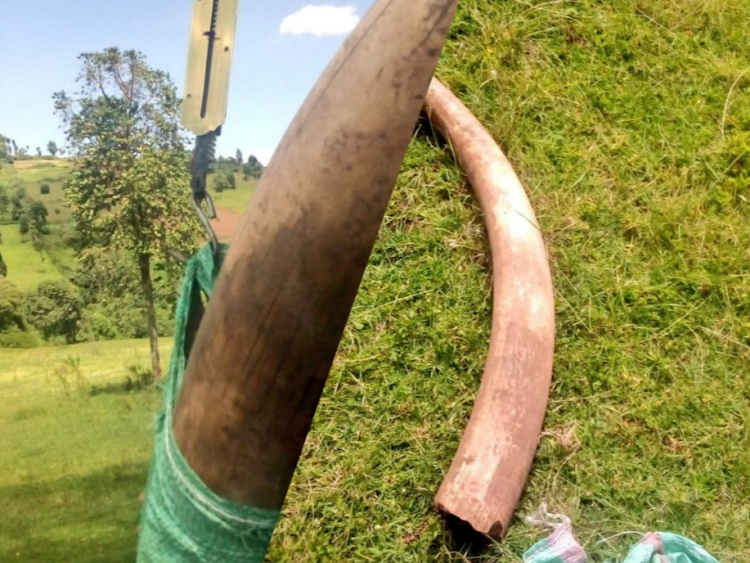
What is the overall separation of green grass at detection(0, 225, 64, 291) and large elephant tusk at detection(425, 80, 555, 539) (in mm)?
878

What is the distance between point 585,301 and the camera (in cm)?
178

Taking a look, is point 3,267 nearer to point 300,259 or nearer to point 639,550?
point 300,259

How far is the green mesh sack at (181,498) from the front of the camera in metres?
0.86

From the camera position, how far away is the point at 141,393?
2.87ft

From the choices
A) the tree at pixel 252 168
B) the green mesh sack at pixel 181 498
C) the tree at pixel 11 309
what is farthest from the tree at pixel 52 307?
the tree at pixel 252 168

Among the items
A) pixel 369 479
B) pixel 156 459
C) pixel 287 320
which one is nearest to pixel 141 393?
pixel 156 459

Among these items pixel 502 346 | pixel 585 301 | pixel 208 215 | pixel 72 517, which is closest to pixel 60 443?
pixel 72 517

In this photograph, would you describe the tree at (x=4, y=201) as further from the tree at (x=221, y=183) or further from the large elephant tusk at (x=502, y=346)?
the large elephant tusk at (x=502, y=346)

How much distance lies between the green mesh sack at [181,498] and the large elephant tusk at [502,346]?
64cm

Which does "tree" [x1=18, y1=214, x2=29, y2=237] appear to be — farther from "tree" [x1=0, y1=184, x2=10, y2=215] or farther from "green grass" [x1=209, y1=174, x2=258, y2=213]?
"green grass" [x1=209, y1=174, x2=258, y2=213]

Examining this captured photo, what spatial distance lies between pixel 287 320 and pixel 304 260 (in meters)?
0.07

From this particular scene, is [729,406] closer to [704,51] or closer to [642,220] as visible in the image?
[642,220]

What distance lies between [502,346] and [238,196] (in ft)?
2.84

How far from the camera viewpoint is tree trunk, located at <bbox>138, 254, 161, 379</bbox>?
2.72 feet
